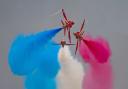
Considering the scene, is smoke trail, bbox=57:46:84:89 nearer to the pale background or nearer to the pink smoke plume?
the pink smoke plume

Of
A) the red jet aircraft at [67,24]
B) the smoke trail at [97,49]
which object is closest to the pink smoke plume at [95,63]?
the smoke trail at [97,49]

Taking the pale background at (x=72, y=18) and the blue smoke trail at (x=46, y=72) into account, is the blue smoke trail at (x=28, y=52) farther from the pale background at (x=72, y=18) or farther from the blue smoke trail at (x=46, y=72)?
the pale background at (x=72, y=18)

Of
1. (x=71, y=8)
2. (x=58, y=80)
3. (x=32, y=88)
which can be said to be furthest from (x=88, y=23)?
(x=32, y=88)

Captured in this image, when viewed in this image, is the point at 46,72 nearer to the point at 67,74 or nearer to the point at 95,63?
the point at 67,74

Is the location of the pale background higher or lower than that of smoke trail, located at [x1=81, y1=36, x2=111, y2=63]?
higher

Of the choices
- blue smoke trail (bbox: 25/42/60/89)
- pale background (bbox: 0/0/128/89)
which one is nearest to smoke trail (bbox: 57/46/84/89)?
blue smoke trail (bbox: 25/42/60/89)

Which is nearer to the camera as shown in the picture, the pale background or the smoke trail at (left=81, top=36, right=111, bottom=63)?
the smoke trail at (left=81, top=36, right=111, bottom=63)

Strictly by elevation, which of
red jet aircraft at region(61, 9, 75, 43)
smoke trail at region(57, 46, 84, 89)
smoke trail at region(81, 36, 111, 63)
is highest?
red jet aircraft at region(61, 9, 75, 43)
